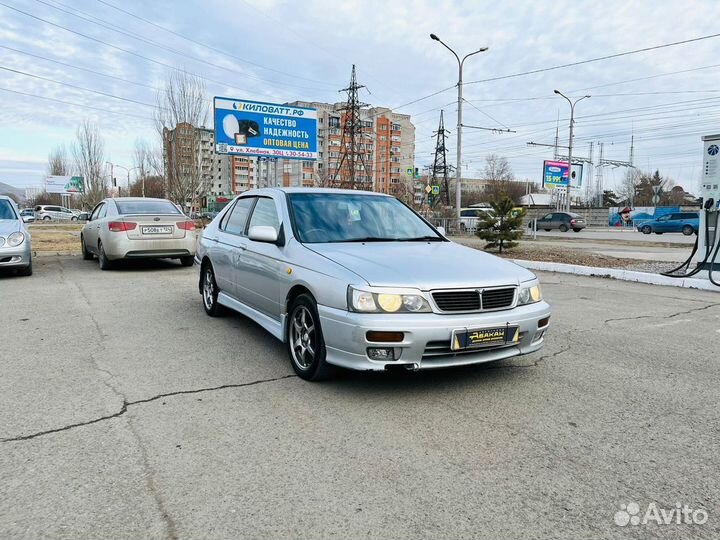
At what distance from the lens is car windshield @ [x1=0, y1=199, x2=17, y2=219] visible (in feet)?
32.9

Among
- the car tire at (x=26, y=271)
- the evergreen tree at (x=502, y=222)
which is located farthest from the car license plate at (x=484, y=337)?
the evergreen tree at (x=502, y=222)

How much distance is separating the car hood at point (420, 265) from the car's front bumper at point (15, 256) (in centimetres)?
735

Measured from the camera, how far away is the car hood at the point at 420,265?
365 centimetres

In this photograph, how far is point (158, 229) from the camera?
34.0ft

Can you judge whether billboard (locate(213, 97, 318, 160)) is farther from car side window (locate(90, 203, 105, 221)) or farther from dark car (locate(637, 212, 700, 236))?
dark car (locate(637, 212, 700, 236))

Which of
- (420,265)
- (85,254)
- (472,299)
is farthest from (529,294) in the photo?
(85,254)

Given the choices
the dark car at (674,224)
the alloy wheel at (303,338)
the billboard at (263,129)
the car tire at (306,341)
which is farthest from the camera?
the dark car at (674,224)

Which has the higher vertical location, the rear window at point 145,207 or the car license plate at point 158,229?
the rear window at point 145,207

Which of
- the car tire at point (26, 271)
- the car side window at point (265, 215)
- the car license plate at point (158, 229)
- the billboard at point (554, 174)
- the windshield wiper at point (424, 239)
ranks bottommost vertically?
the car tire at point (26, 271)

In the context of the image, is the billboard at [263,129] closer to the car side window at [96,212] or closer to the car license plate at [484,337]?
the car side window at [96,212]

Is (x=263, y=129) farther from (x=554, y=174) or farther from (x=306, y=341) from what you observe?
(x=306, y=341)

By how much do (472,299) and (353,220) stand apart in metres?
1.71

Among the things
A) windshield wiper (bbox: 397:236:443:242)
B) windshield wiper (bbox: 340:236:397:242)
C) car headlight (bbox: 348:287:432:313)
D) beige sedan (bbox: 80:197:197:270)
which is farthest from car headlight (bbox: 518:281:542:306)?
beige sedan (bbox: 80:197:197:270)

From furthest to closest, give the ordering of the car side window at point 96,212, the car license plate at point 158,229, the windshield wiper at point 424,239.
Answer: the car side window at point 96,212
the car license plate at point 158,229
the windshield wiper at point 424,239
